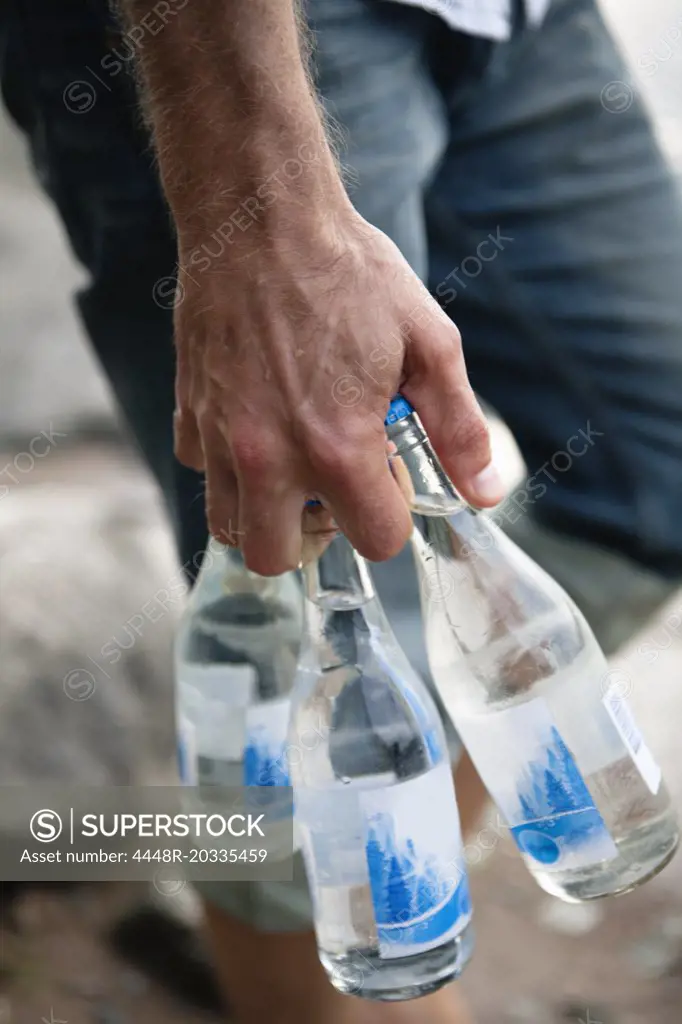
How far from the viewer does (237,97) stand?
54 centimetres

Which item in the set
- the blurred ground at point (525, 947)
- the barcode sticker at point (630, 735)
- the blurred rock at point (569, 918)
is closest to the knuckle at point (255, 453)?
the barcode sticker at point (630, 735)

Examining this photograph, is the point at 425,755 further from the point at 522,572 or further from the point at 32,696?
the point at 32,696

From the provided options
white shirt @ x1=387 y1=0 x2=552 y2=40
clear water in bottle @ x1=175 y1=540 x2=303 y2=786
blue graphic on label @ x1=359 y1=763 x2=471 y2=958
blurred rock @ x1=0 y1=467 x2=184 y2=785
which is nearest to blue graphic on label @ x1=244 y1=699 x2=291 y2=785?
clear water in bottle @ x1=175 y1=540 x2=303 y2=786

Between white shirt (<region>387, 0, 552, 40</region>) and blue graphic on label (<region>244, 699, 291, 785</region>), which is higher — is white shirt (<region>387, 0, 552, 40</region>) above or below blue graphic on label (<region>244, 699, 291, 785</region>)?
above

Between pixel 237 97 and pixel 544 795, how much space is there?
0.38 m

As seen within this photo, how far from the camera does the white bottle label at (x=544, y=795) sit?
0.56m

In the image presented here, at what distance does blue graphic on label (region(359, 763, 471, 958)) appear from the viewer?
0.56 metres

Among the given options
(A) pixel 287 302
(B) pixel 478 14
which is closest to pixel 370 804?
(A) pixel 287 302

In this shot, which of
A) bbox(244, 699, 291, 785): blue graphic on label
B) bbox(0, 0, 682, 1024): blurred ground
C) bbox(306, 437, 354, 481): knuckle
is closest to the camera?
bbox(306, 437, 354, 481): knuckle

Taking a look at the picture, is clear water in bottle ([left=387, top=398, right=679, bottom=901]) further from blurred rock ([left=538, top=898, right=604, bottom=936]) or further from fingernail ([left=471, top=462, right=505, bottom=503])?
blurred rock ([left=538, top=898, right=604, bottom=936])

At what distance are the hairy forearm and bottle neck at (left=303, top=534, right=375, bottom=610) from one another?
19cm

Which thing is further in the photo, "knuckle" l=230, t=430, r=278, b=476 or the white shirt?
the white shirt

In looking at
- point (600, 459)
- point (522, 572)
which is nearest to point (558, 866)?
point (522, 572)

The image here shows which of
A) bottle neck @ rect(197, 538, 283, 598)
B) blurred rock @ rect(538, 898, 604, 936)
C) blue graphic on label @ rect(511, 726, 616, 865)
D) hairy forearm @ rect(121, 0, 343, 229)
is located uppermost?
hairy forearm @ rect(121, 0, 343, 229)
